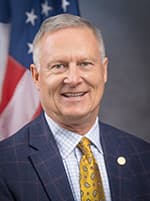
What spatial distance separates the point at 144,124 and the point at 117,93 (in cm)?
21

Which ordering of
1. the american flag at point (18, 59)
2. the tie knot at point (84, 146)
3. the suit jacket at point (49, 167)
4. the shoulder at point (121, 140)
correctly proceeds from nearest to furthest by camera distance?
the suit jacket at point (49, 167) < the tie knot at point (84, 146) < the shoulder at point (121, 140) < the american flag at point (18, 59)

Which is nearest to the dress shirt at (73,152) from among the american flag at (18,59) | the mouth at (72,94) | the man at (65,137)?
the man at (65,137)

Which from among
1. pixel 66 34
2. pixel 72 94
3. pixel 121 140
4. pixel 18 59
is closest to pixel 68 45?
pixel 66 34

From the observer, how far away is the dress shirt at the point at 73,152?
147cm

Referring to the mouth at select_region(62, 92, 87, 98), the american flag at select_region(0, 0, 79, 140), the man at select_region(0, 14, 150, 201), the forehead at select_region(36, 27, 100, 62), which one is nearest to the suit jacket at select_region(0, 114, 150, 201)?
the man at select_region(0, 14, 150, 201)

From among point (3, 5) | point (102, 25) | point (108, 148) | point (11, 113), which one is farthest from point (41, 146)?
point (102, 25)

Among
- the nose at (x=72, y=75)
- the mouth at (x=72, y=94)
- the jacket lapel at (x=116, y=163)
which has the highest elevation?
the nose at (x=72, y=75)

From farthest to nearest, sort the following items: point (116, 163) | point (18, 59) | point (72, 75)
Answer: point (18, 59) < point (116, 163) < point (72, 75)

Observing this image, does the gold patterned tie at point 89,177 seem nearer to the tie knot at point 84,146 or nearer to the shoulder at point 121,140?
the tie knot at point 84,146

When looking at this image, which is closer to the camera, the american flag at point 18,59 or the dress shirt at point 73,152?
the dress shirt at point 73,152

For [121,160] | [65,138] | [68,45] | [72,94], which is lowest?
[121,160]

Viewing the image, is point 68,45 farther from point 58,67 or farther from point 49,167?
point 49,167

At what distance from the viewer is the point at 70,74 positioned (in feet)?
4.75

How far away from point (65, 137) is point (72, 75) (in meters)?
0.21
